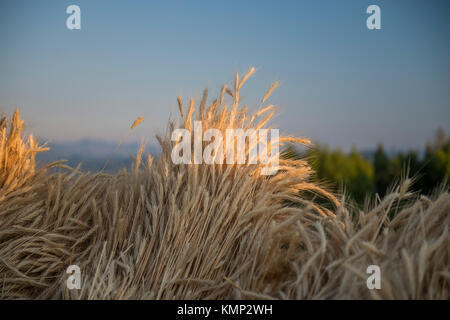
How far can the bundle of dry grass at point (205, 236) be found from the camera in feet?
3.87

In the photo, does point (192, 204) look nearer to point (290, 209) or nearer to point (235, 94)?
point (290, 209)

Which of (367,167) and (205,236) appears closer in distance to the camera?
(205,236)

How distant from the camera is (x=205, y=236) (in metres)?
1.44

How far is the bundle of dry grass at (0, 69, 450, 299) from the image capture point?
1.18m

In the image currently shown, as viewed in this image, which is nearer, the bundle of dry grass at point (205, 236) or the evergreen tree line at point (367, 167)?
the bundle of dry grass at point (205, 236)

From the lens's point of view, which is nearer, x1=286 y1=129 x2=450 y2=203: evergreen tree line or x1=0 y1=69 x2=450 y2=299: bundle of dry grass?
x1=0 y1=69 x2=450 y2=299: bundle of dry grass
